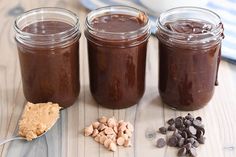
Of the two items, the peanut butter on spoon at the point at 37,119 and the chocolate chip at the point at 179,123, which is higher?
the peanut butter on spoon at the point at 37,119

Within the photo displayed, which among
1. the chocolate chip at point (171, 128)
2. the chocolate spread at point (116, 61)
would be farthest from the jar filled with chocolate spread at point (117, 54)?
the chocolate chip at point (171, 128)

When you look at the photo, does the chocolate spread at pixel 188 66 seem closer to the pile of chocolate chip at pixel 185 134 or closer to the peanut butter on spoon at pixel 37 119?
the pile of chocolate chip at pixel 185 134

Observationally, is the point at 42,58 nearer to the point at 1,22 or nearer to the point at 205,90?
the point at 205,90

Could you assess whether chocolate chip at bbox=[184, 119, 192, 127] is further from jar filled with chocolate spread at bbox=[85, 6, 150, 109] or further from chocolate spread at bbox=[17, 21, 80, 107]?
chocolate spread at bbox=[17, 21, 80, 107]

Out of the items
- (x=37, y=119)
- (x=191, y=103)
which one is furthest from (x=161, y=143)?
(x=37, y=119)

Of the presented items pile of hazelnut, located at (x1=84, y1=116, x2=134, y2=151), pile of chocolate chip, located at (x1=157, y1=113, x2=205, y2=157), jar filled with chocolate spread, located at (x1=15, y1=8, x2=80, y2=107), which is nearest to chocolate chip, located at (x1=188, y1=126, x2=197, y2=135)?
pile of chocolate chip, located at (x1=157, y1=113, x2=205, y2=157)

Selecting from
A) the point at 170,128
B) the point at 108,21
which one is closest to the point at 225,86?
the point at 170,128
